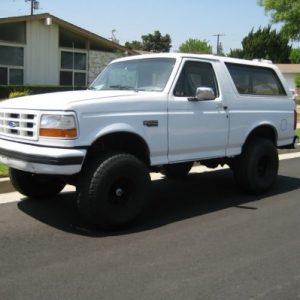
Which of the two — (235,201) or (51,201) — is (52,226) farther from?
(235,201)

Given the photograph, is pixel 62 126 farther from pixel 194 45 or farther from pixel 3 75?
pixel 194 45

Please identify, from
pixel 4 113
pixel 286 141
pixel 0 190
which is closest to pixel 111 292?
pixel 4 113

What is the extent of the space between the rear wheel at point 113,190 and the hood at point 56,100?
2.26 feet

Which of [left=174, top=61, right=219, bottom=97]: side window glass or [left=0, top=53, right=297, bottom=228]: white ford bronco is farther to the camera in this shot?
[left=174, top=61, right=219, bottom=97]: side window glass

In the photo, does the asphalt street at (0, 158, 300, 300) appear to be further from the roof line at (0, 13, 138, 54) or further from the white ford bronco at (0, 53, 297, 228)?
the roof line at (0, 13, 138, 54)

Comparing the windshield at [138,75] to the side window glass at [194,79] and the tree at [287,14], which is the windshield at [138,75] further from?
the tree at [287,14]

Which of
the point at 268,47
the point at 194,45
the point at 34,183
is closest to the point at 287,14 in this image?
the point at 34,183

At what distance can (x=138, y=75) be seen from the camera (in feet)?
22.9

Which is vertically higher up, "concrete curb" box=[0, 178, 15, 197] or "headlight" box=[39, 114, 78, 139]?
"headlight" box=[39, 114, 78, 139]

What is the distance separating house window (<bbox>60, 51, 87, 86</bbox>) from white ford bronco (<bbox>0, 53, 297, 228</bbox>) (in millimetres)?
23378

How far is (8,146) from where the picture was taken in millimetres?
5977

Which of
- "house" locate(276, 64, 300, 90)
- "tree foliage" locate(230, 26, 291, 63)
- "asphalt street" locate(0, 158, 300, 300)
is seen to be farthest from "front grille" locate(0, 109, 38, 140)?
"tree foliage" locate(230, 26, 291, 63)

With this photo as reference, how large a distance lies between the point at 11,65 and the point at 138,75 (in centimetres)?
2309

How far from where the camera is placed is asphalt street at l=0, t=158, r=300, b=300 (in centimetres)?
435
